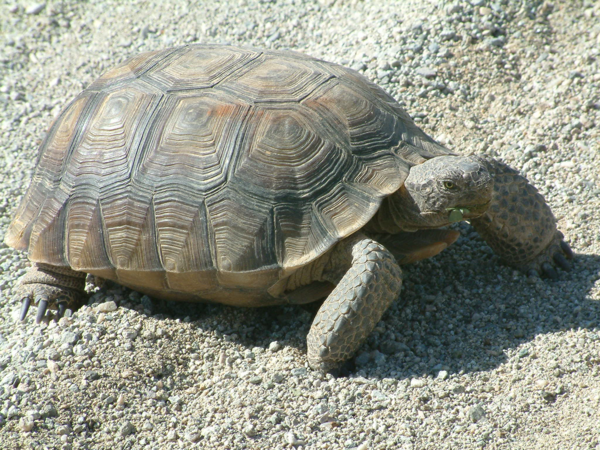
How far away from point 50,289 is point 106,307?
0.43m

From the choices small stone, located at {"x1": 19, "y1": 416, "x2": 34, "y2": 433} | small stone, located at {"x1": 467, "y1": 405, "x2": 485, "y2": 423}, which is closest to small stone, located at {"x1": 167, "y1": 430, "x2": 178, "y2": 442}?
small stone, located at {"x1": 19, "y1": 416, "x2": 34, "y2": 433}

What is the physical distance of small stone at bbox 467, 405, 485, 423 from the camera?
10.1ft

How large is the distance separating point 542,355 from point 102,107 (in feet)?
9.72

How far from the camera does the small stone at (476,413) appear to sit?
3.07 m

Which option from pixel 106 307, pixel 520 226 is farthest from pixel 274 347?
pixel 520 226

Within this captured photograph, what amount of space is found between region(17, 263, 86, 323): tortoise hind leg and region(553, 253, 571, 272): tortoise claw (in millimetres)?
3099

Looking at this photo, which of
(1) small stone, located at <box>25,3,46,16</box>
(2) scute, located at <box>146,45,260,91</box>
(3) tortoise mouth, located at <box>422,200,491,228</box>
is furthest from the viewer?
(1) small stone, located at <box>25,3,46,16</box>

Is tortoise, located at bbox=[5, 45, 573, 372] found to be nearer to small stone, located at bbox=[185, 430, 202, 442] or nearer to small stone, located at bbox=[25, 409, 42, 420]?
small stone, located at bbox=[185, 430, 202, 442]

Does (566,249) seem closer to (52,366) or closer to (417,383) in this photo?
(417,383)

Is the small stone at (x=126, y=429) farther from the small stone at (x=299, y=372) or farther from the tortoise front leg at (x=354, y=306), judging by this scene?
the tortoise front leg at (x=354, y=306)

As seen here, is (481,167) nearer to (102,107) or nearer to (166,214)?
(166,214)

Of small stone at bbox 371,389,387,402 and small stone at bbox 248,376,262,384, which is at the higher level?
small stone at bbox 371,389,387,402

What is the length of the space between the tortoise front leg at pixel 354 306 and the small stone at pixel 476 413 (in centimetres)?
67

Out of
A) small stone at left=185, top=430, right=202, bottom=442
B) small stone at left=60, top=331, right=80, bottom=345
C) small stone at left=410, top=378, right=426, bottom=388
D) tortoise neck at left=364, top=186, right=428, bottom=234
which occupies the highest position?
tortoise neck at left=364, top=186, right=428, bottom=234
